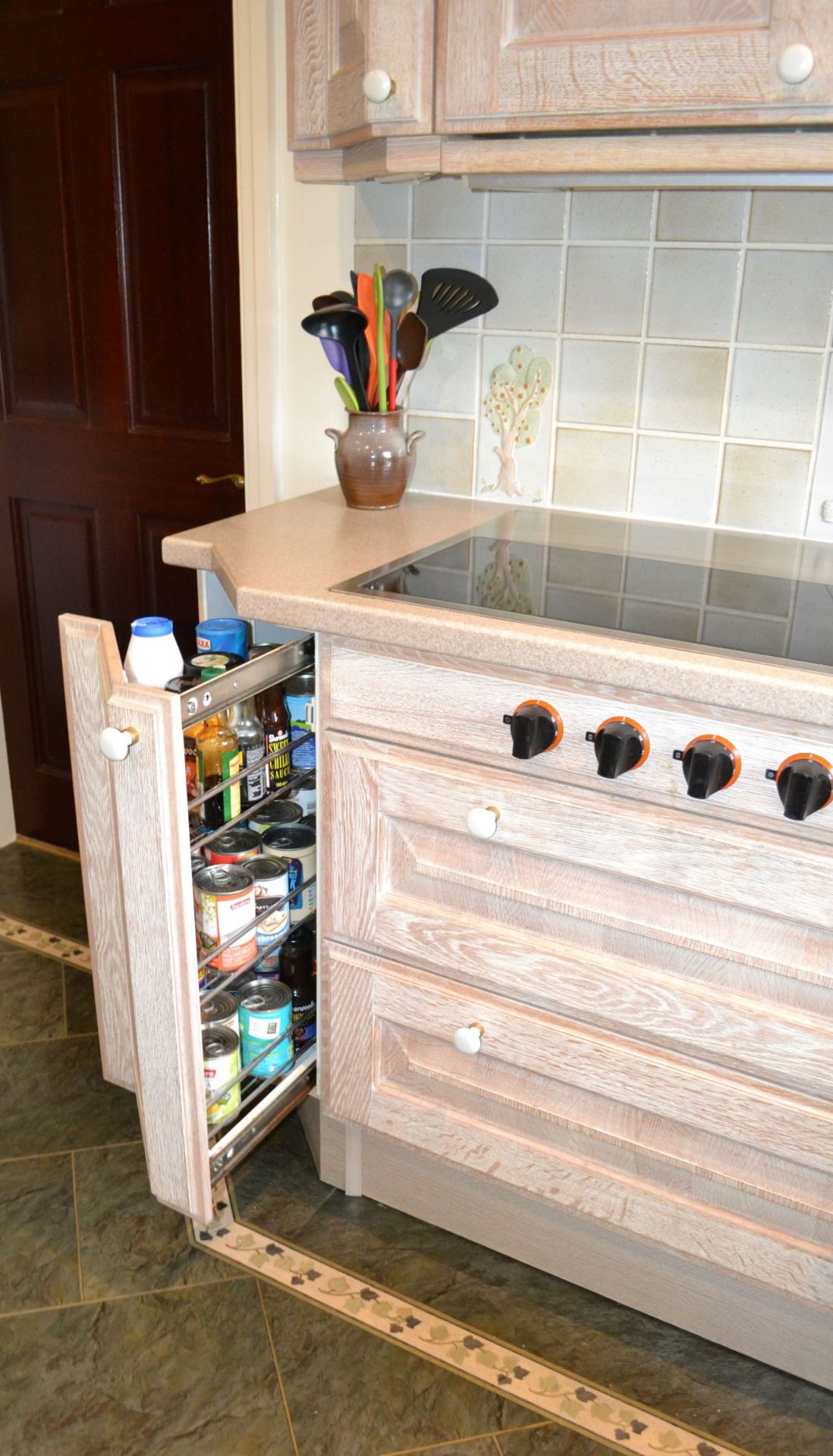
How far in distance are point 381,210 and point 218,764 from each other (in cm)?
92

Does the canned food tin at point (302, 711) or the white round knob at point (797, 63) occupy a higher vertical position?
the white round knob at point (797, 63)

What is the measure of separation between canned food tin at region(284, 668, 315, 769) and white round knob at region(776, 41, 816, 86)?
0.86m

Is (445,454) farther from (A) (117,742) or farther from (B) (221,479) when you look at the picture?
(A) (117,742)

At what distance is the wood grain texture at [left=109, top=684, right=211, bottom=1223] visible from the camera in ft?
3.88

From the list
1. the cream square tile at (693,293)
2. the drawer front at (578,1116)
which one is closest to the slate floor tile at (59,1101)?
the drawer front at (578,1116)

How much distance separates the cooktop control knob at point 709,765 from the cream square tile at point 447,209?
95 cm

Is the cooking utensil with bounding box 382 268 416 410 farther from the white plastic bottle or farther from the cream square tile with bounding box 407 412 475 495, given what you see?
the white plastic bottle

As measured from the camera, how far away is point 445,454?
1.80 m

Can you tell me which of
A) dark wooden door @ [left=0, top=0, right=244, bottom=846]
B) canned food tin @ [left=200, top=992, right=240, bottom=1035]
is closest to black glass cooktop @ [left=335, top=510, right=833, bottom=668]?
canned food tin @ [left=200, top=992, right=240, bottom=1035]

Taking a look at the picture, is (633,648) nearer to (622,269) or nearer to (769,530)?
(769,530)

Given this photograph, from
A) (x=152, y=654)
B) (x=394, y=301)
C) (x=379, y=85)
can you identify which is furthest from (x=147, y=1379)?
(x=379, y=85)

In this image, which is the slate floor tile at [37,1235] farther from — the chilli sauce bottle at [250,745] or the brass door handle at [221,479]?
the brass door handle at [221,479]

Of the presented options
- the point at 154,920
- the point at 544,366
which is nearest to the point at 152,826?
the point at 154,920

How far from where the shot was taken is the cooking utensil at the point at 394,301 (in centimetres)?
156
